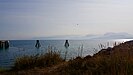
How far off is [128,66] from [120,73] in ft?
4.08

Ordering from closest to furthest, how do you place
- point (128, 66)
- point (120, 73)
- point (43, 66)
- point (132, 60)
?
point (120, 73), point (128, 66), point (132, 60), point (43, 66)

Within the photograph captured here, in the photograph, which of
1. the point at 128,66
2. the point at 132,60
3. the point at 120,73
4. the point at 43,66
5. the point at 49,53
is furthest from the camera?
the point at 49,53

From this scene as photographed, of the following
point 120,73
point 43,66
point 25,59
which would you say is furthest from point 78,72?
point 25,59

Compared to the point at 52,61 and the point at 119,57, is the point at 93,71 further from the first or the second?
the point at 52,61

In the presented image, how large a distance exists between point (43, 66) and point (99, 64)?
11.5 ft

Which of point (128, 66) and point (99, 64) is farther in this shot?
point (99, 64)

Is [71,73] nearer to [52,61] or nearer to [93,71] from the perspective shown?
[93,71]

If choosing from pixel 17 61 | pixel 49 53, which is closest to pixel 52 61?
pixel 49 53

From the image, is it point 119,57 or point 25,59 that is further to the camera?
point 25,59

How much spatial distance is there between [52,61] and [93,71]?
4.49 m

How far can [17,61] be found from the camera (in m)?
13.8

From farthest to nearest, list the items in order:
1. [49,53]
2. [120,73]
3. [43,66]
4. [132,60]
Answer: [49,53]
[43,66]
[132,60]
[120,73]

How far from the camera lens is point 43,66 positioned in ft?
43.2

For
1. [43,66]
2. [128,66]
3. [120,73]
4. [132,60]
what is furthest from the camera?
[43,66]
